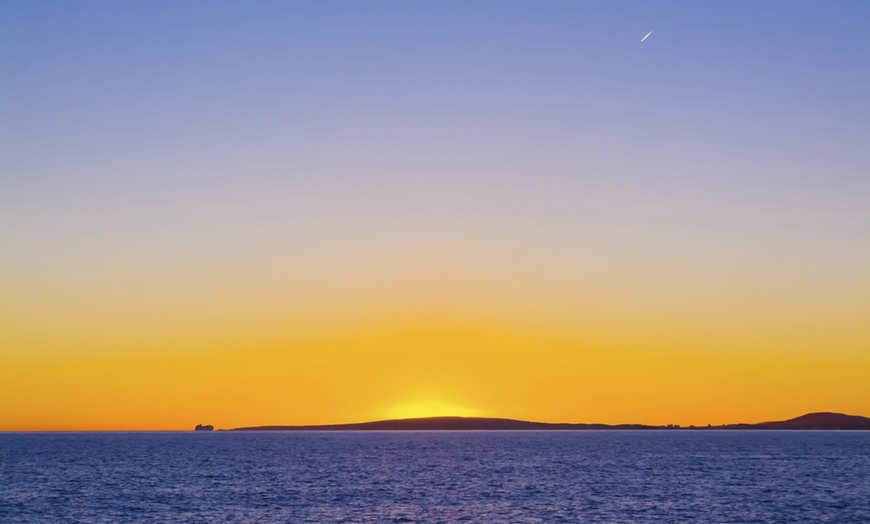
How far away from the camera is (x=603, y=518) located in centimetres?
6956

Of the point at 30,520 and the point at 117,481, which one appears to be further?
the point at 117,481

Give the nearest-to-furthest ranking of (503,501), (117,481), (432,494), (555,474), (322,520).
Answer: (322,520) < (503,501) < (432,494) < (117,481) < (555,474)

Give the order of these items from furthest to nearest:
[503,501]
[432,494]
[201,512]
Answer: [432,494]
[503,501]
[201,512]

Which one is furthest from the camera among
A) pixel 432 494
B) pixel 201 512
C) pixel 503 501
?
pixel 432 494

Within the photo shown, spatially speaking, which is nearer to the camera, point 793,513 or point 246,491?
point 793,513

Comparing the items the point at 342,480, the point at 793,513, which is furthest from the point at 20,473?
the point at 793,513

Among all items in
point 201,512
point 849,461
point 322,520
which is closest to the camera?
point 322,520

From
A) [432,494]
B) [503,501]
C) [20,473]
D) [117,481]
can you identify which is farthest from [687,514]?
[20,473]

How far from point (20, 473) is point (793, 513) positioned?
98.7 m

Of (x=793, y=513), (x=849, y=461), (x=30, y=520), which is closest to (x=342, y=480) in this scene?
(x=30, y=520)

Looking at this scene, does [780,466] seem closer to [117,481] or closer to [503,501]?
[503,501]

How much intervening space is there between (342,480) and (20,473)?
4779cm

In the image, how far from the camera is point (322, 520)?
224ft

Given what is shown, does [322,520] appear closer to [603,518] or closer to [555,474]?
[603,518]
